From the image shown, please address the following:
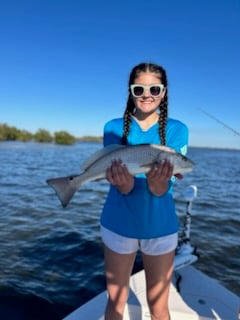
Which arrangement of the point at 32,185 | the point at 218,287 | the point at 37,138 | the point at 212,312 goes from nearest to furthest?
the point at 212,312 < the point at 218,287 < the point at 32,185 < the point at 37,138

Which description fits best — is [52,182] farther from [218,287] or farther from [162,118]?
[218,287]

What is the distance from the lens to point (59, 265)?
605 cm

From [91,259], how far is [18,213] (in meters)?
3.63

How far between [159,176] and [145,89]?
67 centimetres

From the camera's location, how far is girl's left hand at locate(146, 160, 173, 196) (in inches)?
93.7

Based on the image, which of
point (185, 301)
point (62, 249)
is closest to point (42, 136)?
point (62, 249)

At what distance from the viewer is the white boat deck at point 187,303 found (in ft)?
11.3

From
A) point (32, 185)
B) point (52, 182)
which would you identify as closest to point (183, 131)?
point (52, 182)

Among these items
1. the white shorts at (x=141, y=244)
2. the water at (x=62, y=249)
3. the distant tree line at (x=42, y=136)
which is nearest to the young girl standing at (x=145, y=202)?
the white shorts at (x=141, y=244)

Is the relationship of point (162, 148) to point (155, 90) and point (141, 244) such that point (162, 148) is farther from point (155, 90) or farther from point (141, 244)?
point (141, 244)

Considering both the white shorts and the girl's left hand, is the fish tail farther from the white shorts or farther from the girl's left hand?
the girl's left hand

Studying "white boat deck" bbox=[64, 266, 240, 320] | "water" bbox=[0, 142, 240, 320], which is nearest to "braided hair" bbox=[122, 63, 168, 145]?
"white boat deck" bbox=[64, 266, 240, 320]

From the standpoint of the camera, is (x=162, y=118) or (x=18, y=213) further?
(x=18, y=213)

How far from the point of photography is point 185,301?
383 centimetres
